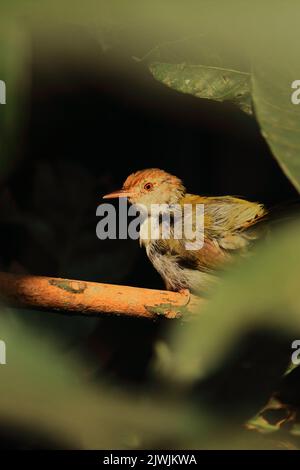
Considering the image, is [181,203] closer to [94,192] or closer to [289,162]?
[94,192]

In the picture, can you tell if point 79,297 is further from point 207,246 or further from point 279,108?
point 207,246

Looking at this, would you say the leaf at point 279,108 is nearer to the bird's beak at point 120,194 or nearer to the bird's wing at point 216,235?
the bird's wing at point 216,235

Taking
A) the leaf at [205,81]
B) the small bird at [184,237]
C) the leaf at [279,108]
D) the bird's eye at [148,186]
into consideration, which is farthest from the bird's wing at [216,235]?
the leaf at [279,108]

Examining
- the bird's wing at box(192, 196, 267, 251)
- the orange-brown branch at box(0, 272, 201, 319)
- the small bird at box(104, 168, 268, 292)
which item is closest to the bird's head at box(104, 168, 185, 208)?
the small bird at box(104, 168, 268, 292)

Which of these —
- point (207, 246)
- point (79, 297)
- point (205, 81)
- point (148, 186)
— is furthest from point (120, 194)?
point (79, 297)

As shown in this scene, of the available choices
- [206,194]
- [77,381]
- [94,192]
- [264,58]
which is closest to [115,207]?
[94,192]

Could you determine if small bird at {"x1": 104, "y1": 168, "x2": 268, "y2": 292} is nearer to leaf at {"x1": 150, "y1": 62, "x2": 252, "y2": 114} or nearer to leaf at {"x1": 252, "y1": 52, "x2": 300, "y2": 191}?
leaf at {"x1": 150, "y1": 62, "x2": 252, "y2": 114}
